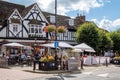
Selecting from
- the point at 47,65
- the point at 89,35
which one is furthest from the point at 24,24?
the point at 47,65

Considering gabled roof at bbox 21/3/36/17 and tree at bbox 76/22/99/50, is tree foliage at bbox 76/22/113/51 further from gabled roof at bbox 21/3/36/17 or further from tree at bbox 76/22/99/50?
gabled roof at bbox 21/3/36/17

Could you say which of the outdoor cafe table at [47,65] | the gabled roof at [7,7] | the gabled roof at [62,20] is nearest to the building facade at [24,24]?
the gabled roof at [7,7]

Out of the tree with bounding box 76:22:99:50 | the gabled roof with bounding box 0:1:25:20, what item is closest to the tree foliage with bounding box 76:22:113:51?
the tree with bounding box 76:22:99:50

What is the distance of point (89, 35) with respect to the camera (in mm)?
45625

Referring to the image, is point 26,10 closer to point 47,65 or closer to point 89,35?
point 89,35

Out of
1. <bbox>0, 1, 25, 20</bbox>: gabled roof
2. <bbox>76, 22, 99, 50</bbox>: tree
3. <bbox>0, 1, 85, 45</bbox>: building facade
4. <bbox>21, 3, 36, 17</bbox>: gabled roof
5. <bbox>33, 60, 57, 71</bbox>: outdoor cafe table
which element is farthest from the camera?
<bbox>76, 22, 99, 50</bbox>: tree

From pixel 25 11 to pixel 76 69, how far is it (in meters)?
20.9

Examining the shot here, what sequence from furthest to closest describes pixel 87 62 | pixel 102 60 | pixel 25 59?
pixel 102 60 < pixel 87 62 < pixel 25 59

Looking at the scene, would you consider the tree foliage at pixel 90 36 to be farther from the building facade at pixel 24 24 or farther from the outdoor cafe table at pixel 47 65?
the outdoor cafe table at pixel 47 65

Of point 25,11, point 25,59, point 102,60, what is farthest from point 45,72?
point 25,11

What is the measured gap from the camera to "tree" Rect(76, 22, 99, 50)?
45469mm

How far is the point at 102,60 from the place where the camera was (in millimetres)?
37688

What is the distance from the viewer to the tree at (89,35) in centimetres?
4547

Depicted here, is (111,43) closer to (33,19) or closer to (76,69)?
(33,19)
